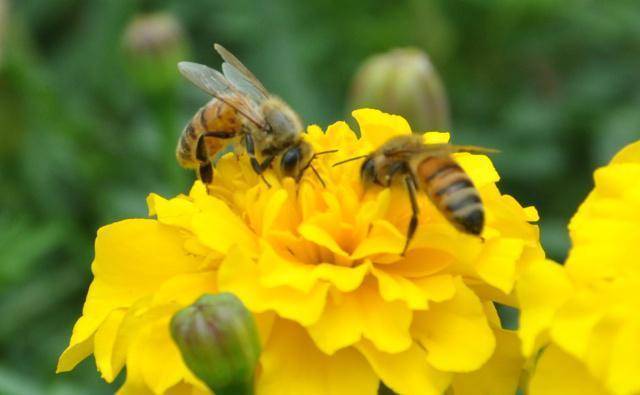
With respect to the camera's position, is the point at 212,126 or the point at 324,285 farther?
the point at 212,126

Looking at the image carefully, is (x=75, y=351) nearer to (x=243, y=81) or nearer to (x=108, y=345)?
(x=108, y=345)

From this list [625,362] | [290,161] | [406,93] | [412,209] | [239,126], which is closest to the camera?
[625,362]

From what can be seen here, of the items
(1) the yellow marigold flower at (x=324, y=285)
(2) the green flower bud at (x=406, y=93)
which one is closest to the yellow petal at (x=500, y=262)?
(1) the yellow marigold flower at (x=324, y=285)

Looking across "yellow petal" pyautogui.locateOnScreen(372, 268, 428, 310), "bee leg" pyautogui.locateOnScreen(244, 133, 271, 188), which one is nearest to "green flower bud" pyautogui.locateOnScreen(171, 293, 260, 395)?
Answer: "yellow petal" pyautogui.locateOnScreen(372, 268, 428, 310)

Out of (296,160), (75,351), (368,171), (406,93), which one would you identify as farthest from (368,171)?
(406,93)

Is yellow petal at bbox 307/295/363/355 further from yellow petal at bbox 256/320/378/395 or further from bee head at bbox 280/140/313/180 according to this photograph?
bee head at bbox 280/140/313/180

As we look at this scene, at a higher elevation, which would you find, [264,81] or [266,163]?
[266,163]

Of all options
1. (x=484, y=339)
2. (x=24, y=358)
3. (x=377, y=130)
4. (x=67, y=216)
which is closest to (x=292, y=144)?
(x=377, y=130)
